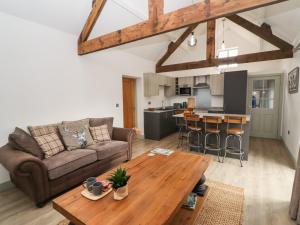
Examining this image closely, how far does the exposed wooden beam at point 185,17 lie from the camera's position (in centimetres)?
177

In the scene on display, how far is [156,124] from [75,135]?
281 cm

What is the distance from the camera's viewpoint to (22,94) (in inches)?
108

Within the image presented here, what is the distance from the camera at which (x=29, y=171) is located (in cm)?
200

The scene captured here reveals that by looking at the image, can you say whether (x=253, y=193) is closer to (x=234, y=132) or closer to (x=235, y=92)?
(x=234, y=132)

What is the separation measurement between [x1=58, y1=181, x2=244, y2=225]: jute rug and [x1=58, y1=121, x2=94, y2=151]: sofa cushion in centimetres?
126

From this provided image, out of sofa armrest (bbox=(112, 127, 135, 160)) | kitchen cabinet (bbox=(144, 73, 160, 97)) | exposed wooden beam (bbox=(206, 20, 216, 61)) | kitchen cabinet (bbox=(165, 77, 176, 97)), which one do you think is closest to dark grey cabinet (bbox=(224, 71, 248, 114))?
exposed wooden beam (bbox=(206, 20, 216, 61))

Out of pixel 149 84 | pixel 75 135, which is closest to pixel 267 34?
pixel 149 84

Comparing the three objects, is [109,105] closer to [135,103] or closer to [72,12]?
[135,103]

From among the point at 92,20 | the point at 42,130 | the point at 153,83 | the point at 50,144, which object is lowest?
the point at 50,144

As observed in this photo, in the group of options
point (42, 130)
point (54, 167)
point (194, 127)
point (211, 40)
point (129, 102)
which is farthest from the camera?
point (129, 102)

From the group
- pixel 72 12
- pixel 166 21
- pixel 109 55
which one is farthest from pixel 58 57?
pixel 166 21

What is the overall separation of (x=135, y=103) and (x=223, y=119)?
2.99 m

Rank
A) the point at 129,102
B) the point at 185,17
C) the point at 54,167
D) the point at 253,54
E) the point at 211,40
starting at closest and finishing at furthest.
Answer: the point at 185,17
the point at 54,167
the point at 253,54
the point at 211,40
the point at 129,102

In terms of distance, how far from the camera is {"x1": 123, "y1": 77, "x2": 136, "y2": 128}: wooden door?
5.31m
